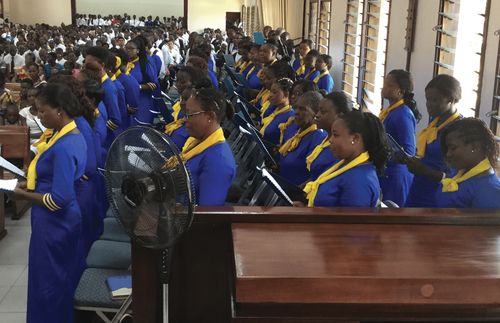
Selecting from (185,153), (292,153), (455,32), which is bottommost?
(292,153)

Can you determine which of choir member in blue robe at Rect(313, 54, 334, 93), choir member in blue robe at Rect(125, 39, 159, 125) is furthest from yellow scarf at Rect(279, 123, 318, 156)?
choir member in blue robe at Rect(313, 54, 334, 93)

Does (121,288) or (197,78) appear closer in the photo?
(121,288)

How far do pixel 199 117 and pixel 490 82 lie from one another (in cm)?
303

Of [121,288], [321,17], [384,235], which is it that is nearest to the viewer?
[384,235]

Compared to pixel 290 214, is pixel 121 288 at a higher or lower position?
lower

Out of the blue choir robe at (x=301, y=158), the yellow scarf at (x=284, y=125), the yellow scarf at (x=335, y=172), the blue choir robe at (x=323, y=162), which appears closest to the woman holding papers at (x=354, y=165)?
the yellow scarf at (x=335, y=172)

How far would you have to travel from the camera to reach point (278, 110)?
17.6ft

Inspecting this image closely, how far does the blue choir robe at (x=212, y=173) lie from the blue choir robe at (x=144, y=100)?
441 centimetres

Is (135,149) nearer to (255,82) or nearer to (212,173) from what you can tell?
(212,173)

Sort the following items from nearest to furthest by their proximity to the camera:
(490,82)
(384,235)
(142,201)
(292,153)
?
(384,235) < (142,201) < (292,153) < (490,82)

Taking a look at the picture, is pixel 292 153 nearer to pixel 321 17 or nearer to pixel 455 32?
pixel 455 32

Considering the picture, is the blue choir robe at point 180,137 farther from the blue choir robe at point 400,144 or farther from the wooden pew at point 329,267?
the wooden pew at point 329,267

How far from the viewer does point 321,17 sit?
42.7 feet

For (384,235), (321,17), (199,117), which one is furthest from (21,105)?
(321,17)
